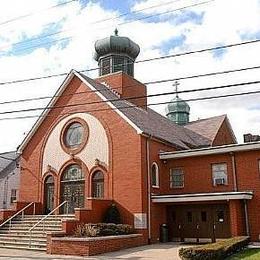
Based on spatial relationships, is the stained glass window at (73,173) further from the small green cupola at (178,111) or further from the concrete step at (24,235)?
the small green cupola at (178,111)

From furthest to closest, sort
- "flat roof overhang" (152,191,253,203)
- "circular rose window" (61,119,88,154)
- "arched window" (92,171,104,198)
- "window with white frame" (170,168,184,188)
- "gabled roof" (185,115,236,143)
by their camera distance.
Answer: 1. "gabled roof" (185,115,236,143)
2. "circular rose window" (61,119,88,154)
3. "window with white frame" (170,168,184,188)
4. "arched window" (92,171,104,198)
5. "flat roof overhang" (152,191,253,203)

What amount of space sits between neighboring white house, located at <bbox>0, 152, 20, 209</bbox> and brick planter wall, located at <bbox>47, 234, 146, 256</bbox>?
26.1 m

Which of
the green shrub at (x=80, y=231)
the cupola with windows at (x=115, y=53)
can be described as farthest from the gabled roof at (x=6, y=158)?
the green shrub at (x=80, y=231)

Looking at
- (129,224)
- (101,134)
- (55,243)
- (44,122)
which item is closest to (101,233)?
(55,243)

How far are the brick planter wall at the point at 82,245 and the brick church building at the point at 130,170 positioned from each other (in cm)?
A: 298

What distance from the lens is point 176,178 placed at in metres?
27.0

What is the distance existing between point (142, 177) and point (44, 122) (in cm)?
955

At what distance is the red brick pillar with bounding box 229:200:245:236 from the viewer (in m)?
22.5

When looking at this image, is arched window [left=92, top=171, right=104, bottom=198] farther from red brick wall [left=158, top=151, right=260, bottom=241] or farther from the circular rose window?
red brick wall [left=158, top=151, right=260, bottom=241]

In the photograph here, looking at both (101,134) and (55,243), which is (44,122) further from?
(55,243)

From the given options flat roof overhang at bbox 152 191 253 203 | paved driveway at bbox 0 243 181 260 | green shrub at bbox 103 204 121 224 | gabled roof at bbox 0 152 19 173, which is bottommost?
paved driveway at bbox 0 243 181 260

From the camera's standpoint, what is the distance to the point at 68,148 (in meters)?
28.7

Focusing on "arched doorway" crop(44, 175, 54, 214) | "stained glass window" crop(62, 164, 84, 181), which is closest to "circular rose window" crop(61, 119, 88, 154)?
"stained glass window" crop(62, 164, 84, 181)

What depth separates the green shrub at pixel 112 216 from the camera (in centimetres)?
2414
